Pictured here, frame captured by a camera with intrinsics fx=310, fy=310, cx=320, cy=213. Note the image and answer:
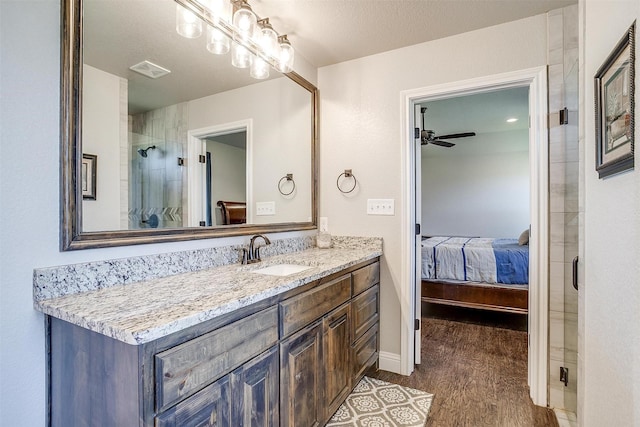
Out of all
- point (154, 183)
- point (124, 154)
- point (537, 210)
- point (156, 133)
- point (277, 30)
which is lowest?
point (537, 210)

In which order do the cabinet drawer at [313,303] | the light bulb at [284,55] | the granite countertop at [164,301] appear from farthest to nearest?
the light bulb at [284,55] → the cabinet drawer at [313,303] → the granite countertop at [164,301]

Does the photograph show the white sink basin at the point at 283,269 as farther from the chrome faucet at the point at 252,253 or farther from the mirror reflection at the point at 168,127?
the mirror reflection at the point at 168,127

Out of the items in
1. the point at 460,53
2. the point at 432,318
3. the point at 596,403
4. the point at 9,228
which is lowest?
the point at 432,318

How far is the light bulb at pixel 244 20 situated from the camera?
166cm

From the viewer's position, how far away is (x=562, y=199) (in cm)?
186

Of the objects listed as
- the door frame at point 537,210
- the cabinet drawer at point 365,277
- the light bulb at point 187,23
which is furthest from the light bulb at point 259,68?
the cabinet drawer at point 365,277

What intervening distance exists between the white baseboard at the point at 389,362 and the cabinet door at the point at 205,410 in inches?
62.9

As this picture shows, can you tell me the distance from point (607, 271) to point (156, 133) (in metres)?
1.84

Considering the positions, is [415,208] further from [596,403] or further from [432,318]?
[432,318]

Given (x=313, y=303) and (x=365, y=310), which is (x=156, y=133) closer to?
(x=313, y=303)

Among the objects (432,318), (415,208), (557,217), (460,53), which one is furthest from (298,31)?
(432,318)

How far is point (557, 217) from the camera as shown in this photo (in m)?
1.88

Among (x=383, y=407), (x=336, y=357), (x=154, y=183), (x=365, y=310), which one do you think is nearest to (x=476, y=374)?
(x=383, y=407)

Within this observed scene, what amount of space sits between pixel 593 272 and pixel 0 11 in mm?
2188
